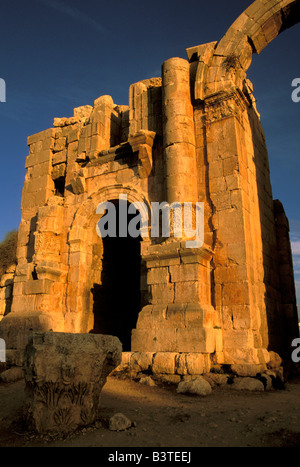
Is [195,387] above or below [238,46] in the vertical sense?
below

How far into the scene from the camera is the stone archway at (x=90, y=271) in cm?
820

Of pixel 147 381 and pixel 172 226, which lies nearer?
pixel 147 381

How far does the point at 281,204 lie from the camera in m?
10.3

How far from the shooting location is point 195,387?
16.5 ft

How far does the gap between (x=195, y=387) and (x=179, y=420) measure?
4.53 feet

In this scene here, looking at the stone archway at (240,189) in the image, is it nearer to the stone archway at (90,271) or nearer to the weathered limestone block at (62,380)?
the stone archway at (90,271)

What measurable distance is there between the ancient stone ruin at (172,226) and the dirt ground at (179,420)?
835 mm

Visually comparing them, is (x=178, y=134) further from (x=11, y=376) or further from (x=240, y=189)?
(x=11, y=376)

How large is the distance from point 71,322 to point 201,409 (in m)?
4.54

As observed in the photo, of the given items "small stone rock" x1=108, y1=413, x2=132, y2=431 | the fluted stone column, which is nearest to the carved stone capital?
the fluted stone column

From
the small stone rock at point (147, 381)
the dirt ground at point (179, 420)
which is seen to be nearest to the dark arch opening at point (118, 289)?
the small stone rock at point (147, 381)

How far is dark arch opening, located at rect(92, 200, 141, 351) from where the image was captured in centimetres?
896

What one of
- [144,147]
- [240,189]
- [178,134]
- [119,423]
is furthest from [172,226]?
[119,423]

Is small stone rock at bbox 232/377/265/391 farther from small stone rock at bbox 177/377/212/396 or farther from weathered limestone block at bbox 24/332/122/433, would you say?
weathered limestone block at bbox 24/332/122/433
